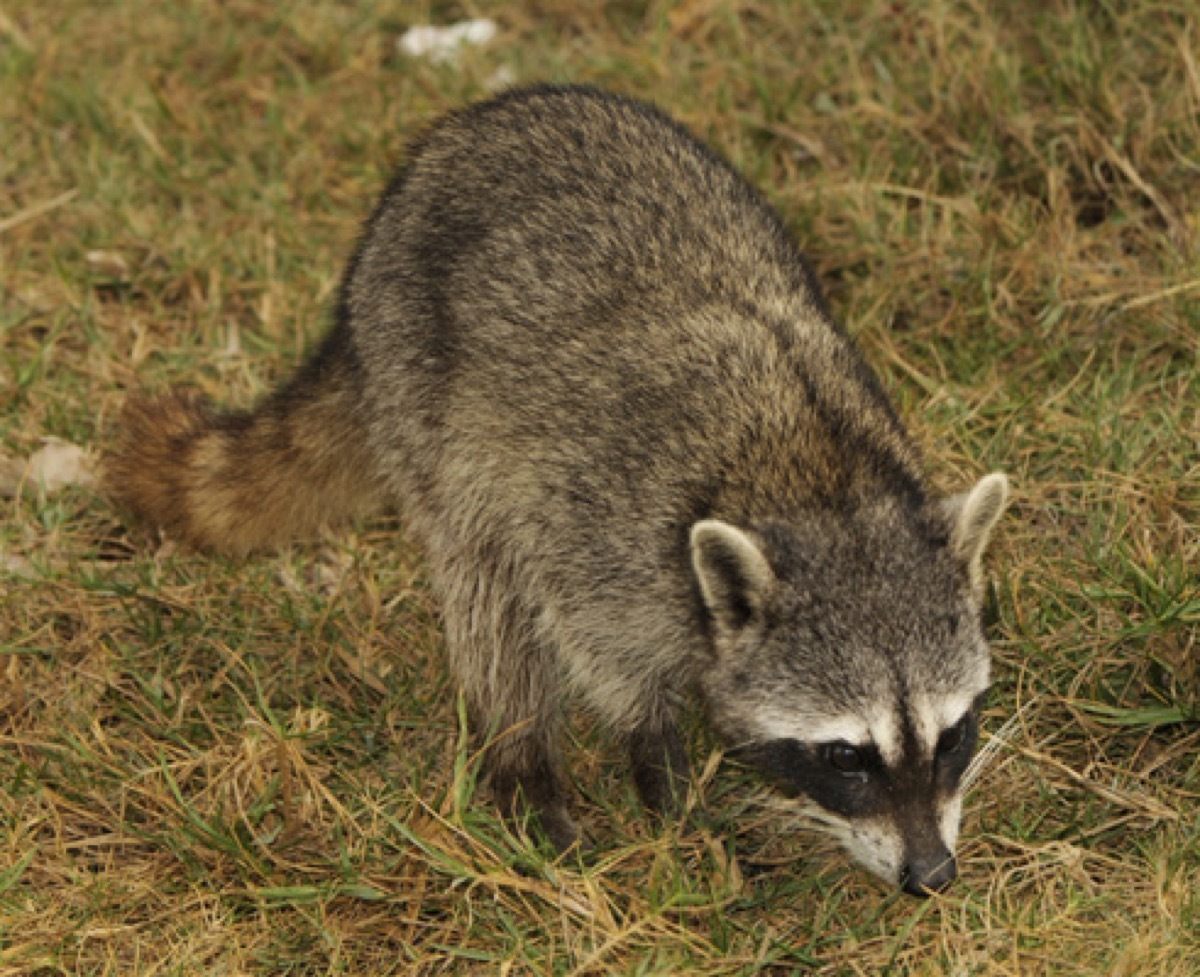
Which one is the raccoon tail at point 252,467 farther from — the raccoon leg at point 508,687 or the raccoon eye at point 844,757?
the raccoon eye at point 844,757

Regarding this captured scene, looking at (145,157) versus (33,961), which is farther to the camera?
(145,157)

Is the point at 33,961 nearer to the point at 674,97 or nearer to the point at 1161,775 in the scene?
the point at 1161,775

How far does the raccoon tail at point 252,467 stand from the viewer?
16.6 ft

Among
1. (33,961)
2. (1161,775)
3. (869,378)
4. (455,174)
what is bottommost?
(1161,775)

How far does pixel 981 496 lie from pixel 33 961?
8.02ft

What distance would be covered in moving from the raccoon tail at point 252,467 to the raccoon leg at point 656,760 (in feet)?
3.93

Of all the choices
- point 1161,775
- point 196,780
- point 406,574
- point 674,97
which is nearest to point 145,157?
point 674,97

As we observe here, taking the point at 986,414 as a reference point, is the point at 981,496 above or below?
above

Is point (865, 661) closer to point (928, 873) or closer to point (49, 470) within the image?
point (928, 873)

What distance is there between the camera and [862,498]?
404cm

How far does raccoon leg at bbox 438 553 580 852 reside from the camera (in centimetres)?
452

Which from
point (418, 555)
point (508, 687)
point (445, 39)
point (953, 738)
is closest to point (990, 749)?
point (953, 738)

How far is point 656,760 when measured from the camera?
446 centimetres

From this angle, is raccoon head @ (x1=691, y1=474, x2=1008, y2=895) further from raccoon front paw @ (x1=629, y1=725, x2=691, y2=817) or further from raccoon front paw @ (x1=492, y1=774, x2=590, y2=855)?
raccoon front paw @ (x1=492, y1=774, x2=590, y2=855)
